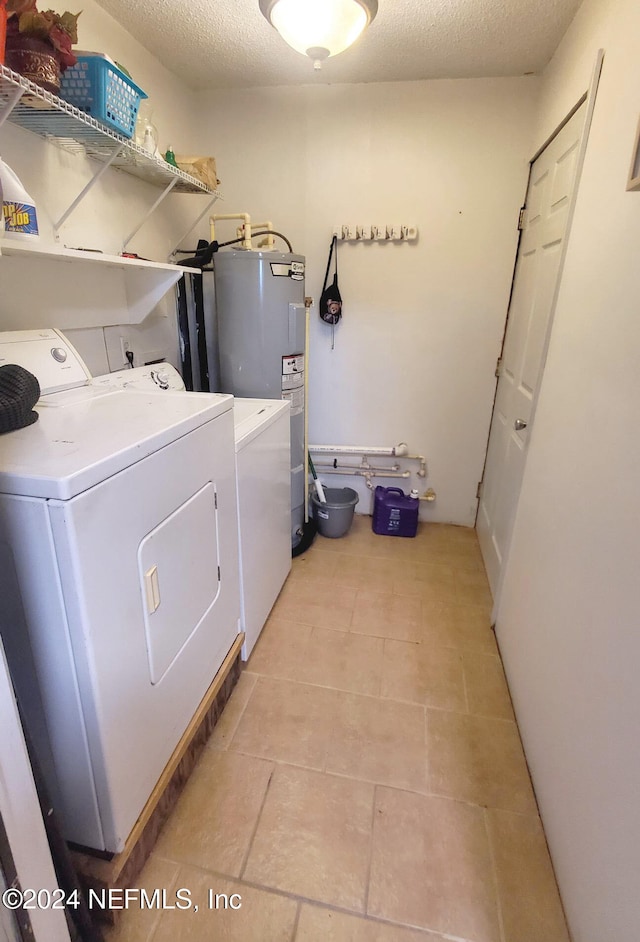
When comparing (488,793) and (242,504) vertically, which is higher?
(242,504)

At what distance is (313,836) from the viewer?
3.95ft

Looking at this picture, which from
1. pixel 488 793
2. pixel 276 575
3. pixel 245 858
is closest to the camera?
pixel 245 858

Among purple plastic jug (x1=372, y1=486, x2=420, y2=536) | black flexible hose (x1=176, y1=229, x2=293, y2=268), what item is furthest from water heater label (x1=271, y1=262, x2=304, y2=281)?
purple plastic jug (x1=372, y1=486, x2=420, y2=536)

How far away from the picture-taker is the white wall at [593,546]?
89 cm

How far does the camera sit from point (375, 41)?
1.89 m

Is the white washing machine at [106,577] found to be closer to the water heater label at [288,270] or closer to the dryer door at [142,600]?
the dryer door at [142,600]

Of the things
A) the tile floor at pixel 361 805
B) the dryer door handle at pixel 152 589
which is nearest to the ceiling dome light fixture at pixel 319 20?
the dryer door handle at pixel 152 589

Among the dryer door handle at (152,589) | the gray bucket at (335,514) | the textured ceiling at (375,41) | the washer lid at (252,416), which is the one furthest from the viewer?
the gray bucket at (335,514)

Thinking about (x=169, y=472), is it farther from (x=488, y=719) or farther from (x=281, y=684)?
(x=488, y=719)

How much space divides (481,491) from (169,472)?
2.23 meters

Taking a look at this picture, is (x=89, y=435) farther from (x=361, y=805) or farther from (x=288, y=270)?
(x=288, y=270)

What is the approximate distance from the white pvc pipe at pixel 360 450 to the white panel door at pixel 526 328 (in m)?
0.55

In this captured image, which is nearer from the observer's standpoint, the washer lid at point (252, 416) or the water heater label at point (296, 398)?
the washer lid at point (252, 416)

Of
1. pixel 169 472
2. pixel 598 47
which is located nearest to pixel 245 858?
pixel 169 472
